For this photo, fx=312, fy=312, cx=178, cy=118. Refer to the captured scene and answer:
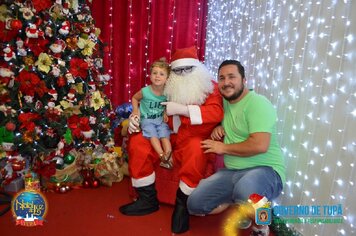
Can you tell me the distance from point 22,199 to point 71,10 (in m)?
1.97

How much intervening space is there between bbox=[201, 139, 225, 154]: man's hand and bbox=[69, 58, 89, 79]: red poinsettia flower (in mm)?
1593

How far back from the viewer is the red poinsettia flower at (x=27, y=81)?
2.92 m

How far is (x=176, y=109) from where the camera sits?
8.34 feet

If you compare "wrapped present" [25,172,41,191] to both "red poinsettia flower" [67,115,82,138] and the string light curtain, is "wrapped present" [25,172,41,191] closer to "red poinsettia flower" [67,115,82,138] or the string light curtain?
"red poinsettia flower" [67,115,82,138]

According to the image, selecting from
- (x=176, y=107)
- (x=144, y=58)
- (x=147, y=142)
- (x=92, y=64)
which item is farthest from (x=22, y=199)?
(x=144, y=58)

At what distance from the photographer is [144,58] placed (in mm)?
4512

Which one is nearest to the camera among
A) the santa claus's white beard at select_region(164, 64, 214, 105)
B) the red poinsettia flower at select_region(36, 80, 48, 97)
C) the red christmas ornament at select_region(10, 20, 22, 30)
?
the santa claus's white beard at select_region(164, 64, 214, 105)

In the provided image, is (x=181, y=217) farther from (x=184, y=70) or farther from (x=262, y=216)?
(x=184, y=70)

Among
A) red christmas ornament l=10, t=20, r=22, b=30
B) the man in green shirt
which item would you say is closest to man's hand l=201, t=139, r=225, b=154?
the man in green shirt

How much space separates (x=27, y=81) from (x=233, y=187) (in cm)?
212

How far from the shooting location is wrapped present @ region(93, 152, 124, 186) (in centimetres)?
321

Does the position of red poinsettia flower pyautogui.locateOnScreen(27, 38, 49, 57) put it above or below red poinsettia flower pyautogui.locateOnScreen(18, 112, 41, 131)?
above

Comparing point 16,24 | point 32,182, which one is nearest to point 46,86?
point 16,24

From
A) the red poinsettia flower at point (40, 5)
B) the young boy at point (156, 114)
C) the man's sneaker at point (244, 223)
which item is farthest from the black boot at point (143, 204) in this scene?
the red poinsettia flower at point (40, 5)
